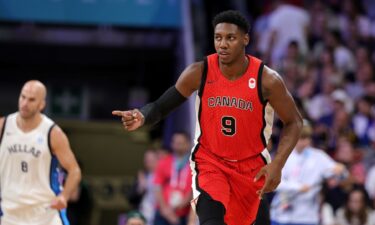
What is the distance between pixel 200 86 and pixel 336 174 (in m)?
4.56

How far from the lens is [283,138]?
798 centimetres

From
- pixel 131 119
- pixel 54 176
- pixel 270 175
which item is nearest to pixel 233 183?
pixel 270 175

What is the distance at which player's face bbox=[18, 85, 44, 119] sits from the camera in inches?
387

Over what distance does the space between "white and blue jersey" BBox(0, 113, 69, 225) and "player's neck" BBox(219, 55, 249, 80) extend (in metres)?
2.67

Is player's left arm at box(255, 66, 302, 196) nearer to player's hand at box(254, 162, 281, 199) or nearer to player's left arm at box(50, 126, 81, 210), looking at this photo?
player's hand at box(254, 162, 281, 199)

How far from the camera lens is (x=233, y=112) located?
7.91 metres

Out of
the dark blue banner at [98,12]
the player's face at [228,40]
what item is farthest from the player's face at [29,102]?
the dark blue banner at [98,12]

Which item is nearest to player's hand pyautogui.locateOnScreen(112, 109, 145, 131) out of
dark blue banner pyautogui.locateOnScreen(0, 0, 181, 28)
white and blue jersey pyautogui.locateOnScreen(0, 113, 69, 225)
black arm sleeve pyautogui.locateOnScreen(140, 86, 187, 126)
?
black arm sleeve pyautogui.locateOnScreen(140, 86, 187, 126)

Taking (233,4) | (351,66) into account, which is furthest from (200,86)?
(233,4)

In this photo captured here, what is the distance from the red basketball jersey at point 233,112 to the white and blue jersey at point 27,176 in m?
2.44

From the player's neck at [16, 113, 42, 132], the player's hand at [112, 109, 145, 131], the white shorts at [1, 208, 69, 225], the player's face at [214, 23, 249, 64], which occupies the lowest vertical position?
the white shorts at [1, 208, 69, 225]

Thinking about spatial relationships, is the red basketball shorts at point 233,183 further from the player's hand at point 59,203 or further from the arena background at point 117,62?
the arena background at point 117,62

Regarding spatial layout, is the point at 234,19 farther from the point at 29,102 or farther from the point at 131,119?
the point at 29,102

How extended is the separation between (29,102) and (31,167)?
69 cm
